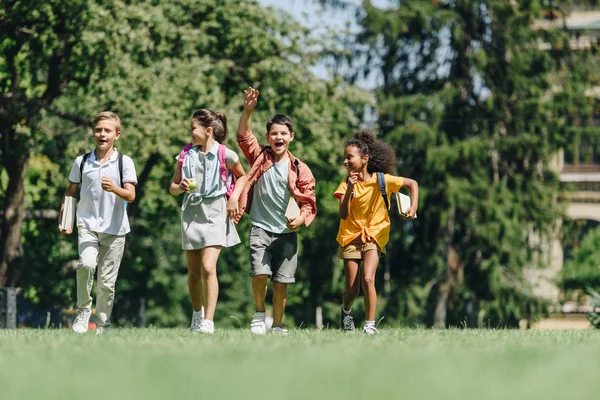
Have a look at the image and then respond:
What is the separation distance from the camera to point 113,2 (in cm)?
2386

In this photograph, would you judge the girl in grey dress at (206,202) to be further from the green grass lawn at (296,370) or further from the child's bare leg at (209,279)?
the green grass lawn at (296,370)

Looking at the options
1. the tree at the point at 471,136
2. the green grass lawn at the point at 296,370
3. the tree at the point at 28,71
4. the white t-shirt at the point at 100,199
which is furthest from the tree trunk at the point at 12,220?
the green grass lawn at the point at 296,370

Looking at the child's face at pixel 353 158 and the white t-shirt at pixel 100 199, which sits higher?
the child's face at pixel 353 158

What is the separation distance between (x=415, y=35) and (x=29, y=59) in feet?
39.4

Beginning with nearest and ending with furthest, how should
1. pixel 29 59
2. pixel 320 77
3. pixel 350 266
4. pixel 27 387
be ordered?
pixel 27 387 < pixel 350 266 < pixel 29 59 < pixel 320 77

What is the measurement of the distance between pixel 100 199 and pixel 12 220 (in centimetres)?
1708

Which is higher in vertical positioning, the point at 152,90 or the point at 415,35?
the point at 415,35

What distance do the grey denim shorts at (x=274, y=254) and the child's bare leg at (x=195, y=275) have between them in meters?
0.48

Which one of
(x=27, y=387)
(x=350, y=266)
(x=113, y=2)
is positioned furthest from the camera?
(x=113, y=2)

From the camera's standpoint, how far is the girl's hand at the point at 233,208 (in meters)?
9.94

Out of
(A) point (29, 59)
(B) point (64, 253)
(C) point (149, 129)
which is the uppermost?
(A) point (29, 59)

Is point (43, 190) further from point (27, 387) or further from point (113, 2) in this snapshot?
point (27, 387)

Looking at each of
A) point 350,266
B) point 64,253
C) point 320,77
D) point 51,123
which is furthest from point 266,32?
point 350,266

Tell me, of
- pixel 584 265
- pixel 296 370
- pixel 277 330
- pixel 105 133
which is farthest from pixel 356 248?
pixel 584 265
